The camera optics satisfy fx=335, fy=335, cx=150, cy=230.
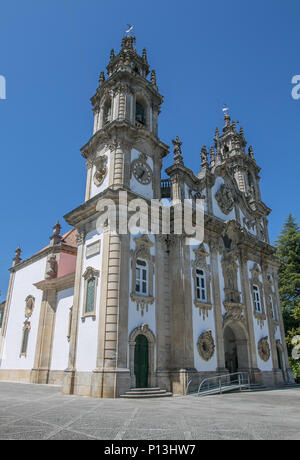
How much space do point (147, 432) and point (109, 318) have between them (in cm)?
1021

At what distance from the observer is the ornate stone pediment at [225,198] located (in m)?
27.5

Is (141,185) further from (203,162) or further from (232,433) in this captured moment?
(232,433)

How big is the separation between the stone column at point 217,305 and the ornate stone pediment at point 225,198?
4093 mm

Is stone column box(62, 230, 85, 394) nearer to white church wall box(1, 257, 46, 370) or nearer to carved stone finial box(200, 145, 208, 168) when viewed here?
white church wall box(1, 257, 46, 370)

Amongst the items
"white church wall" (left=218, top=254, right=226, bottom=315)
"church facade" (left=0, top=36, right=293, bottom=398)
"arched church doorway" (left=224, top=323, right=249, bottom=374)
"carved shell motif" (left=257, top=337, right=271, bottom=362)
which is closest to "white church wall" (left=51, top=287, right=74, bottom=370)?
"church facade" (left=0, top=36, right=293, bottom=398)

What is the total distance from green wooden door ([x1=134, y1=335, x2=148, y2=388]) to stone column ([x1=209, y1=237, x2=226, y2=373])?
209 inches

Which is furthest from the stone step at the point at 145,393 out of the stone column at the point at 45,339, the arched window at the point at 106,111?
the arched window at the point at 106,111

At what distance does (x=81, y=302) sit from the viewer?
20.1m

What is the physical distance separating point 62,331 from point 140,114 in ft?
59.3

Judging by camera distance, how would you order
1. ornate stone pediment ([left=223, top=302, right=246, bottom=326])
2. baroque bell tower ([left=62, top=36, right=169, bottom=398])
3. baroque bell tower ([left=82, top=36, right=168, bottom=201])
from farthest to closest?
ornate stone pediment ([left=223, top=302, right=246, bottom=326]), baroque bell tower ([left=82, top=36, right=168, bottom=201]), baroque bell tower ([left=62, top=36, right=169, bottom=398])

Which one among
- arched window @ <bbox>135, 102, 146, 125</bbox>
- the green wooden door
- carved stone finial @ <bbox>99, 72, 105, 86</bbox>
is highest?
carved stone finial @ <bbox>99, 72, 105, 86</bbox>

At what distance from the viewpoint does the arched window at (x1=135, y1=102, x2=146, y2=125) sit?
86.0 feet

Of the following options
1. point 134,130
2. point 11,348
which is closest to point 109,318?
point 134,130

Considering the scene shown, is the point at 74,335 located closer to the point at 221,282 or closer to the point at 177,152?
the point at 221,282
